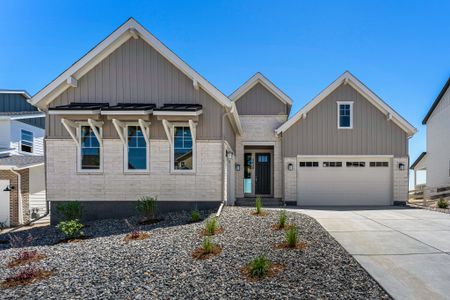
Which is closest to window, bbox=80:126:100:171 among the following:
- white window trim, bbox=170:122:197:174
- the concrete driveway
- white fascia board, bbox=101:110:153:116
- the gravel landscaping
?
white fascia board, bbox=101:110:153:116

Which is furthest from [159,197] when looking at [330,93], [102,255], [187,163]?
[330,93]

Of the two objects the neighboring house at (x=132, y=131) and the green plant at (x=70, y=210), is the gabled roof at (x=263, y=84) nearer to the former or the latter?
the neighboring house at (x=132, y=131)

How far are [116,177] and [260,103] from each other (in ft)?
28.4

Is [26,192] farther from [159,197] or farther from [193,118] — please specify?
[193,118]

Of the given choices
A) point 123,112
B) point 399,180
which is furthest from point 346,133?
point 123,112

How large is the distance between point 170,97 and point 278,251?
265 inches

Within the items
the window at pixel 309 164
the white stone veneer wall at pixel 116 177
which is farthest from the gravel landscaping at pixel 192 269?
the window at pixel 309 164

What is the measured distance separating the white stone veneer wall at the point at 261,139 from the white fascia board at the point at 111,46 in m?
5.11

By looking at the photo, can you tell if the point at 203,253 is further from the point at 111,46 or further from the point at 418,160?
the point at 418,160

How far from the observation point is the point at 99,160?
9.83 metres

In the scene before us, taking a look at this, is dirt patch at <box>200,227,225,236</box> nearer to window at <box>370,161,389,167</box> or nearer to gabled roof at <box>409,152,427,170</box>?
window at <box>370,161,389,167</box>

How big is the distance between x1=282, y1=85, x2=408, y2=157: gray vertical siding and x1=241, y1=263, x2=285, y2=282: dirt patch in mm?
9346

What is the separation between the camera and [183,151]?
980 cm

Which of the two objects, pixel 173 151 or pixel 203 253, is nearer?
pixel 203 253
